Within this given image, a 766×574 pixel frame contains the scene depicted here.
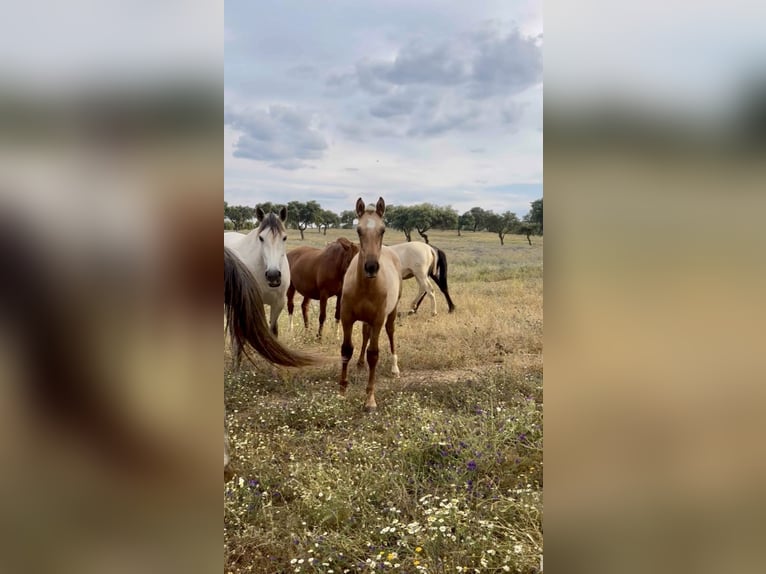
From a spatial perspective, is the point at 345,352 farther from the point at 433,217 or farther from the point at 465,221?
the point at 465,221

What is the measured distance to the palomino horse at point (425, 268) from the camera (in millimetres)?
5145

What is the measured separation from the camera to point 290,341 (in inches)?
187

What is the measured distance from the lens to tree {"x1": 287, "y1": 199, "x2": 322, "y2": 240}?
11.7 feet

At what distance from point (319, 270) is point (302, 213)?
1.08m

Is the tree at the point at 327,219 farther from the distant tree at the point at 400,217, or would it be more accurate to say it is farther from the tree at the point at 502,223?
the tree at the point at 502,223

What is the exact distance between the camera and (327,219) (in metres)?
3.66

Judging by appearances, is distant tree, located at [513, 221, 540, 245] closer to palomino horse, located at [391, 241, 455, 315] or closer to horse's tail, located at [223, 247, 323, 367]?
palomino horse, located at [391, 241, 455, 315]

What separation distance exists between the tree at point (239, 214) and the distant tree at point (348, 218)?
0.78m
